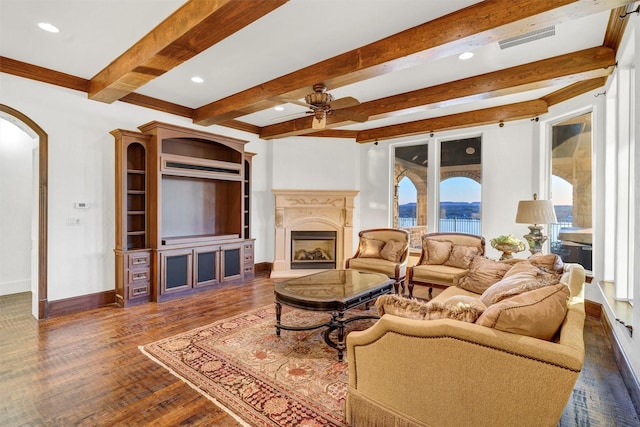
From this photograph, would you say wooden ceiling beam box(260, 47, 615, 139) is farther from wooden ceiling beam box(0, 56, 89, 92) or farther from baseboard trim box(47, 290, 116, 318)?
baseboard trim box(47, 290, 116, 318)

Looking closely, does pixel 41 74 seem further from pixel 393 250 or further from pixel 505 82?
pixel 505 82

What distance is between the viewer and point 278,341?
3.21m

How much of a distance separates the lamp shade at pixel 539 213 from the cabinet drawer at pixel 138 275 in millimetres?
5205

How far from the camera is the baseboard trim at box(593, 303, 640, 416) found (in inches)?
88.6

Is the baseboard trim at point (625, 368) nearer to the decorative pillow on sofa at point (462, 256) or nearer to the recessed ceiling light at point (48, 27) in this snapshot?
the decorative pillow on sofa at point (462, 256)

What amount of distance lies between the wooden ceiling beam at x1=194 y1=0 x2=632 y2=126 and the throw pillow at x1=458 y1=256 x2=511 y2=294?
216 centimetres

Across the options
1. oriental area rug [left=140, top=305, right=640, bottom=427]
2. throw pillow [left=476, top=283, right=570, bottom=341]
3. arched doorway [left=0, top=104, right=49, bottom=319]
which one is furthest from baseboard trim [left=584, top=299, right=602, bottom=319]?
arched doorway [left=0, top=104, right=49, bottom=319]

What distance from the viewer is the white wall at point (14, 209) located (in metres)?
4.92

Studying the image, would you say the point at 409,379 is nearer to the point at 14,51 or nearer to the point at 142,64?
the point at 142,64

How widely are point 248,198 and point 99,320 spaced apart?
3112 millimetres

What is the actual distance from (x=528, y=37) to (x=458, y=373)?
10.3 ft

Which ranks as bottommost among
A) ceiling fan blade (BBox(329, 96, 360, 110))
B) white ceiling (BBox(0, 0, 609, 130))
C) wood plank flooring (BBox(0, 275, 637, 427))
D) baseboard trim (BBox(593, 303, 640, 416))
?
wood plank flooring (BBox(0, 275, 637, 427))

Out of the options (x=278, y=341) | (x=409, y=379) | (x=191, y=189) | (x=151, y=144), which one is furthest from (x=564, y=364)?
(x=191, y=189)

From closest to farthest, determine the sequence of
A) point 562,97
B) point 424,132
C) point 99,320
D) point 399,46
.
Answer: point 399,46
point 99,320
point 562,97
point 424,132
